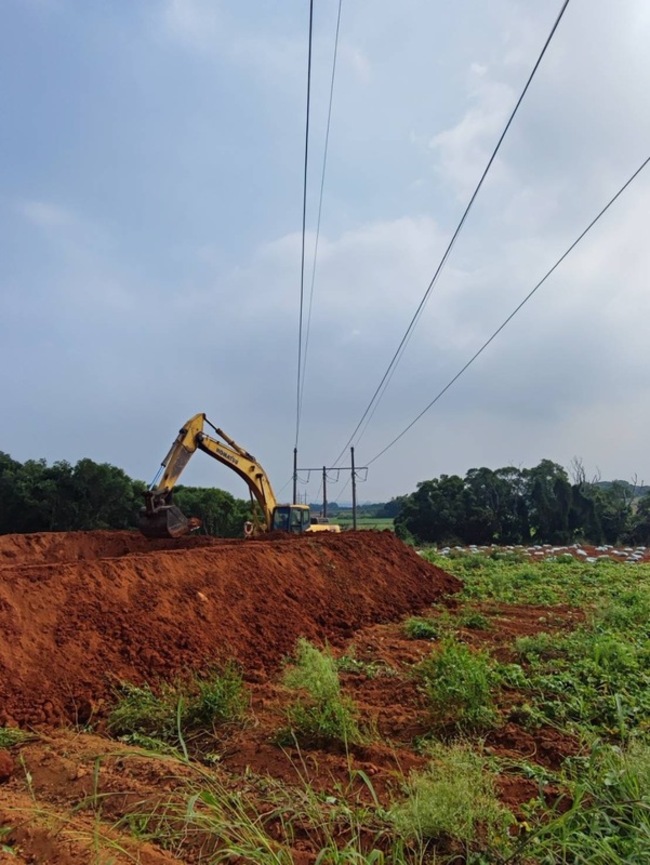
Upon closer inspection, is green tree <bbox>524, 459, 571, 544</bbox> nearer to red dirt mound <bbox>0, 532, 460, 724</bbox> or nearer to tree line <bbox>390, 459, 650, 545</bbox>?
tree line <bbox>390, 459, 650, 545</bbox>

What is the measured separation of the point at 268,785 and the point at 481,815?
1.29 metres

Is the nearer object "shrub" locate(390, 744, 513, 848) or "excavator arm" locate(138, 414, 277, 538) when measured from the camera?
"shrub" locate(390, 744, 513, 848)

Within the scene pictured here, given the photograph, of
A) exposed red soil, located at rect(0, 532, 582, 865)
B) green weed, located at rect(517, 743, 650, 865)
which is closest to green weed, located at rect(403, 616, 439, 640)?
exposed red soil, located at rect(0, 532, 582, 865)

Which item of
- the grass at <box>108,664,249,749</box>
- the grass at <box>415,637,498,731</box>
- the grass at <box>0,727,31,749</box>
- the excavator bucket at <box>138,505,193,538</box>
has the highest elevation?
the excavator bucket at <box>138,505,193,538</box>

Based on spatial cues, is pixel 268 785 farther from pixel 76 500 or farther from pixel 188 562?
pixel 76 500

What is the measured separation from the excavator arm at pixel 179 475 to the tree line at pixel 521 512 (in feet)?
71.2

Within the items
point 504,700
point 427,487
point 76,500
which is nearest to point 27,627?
point 504,700

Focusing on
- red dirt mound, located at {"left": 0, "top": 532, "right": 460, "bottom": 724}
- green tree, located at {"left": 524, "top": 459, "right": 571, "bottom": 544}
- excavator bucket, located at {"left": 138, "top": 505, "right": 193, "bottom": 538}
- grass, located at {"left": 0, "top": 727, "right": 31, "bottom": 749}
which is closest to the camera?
grass, located at {"left": 0, "top": 727, "right": 31, "bottom": 749}

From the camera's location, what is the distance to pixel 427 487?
134 feet

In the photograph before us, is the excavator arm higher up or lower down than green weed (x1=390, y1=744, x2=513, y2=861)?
higher up

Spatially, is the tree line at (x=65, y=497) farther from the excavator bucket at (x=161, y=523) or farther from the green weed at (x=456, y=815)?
the green weed at (x=456, y=815)

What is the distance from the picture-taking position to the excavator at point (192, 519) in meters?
13.7

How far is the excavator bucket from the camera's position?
44.6ft

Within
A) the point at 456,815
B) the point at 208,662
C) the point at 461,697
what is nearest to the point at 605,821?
the point at 456,815
